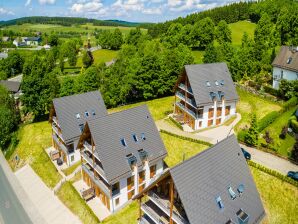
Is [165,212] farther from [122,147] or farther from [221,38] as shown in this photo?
[221,38]

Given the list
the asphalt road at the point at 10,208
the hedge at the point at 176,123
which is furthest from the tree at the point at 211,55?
the asphalt road at the point at 10,208

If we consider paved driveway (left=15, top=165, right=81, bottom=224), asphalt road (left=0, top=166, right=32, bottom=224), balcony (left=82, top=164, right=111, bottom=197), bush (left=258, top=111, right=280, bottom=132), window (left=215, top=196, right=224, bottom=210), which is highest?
window (left=215, top=196, right=224, bottom=210)

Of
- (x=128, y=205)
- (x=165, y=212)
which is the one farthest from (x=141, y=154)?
(x=165, y=212)

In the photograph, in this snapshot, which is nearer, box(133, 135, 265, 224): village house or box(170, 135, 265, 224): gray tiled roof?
box(170, 135, 265, 224): gray tiled roof

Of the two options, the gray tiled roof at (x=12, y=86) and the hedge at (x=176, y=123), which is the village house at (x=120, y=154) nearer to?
the hedge at (x=176, y=123)

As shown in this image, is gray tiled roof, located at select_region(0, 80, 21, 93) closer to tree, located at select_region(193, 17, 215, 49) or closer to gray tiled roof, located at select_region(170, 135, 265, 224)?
tree, located at select_region(193, 17, 215, 49)

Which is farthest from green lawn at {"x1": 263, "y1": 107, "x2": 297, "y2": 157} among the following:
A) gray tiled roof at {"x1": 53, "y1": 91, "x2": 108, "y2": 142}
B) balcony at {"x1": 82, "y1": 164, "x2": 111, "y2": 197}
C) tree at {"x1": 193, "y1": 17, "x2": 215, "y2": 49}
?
tree at {"x1": 193, "y1": 17, "x2": 215, "y2": 49}
